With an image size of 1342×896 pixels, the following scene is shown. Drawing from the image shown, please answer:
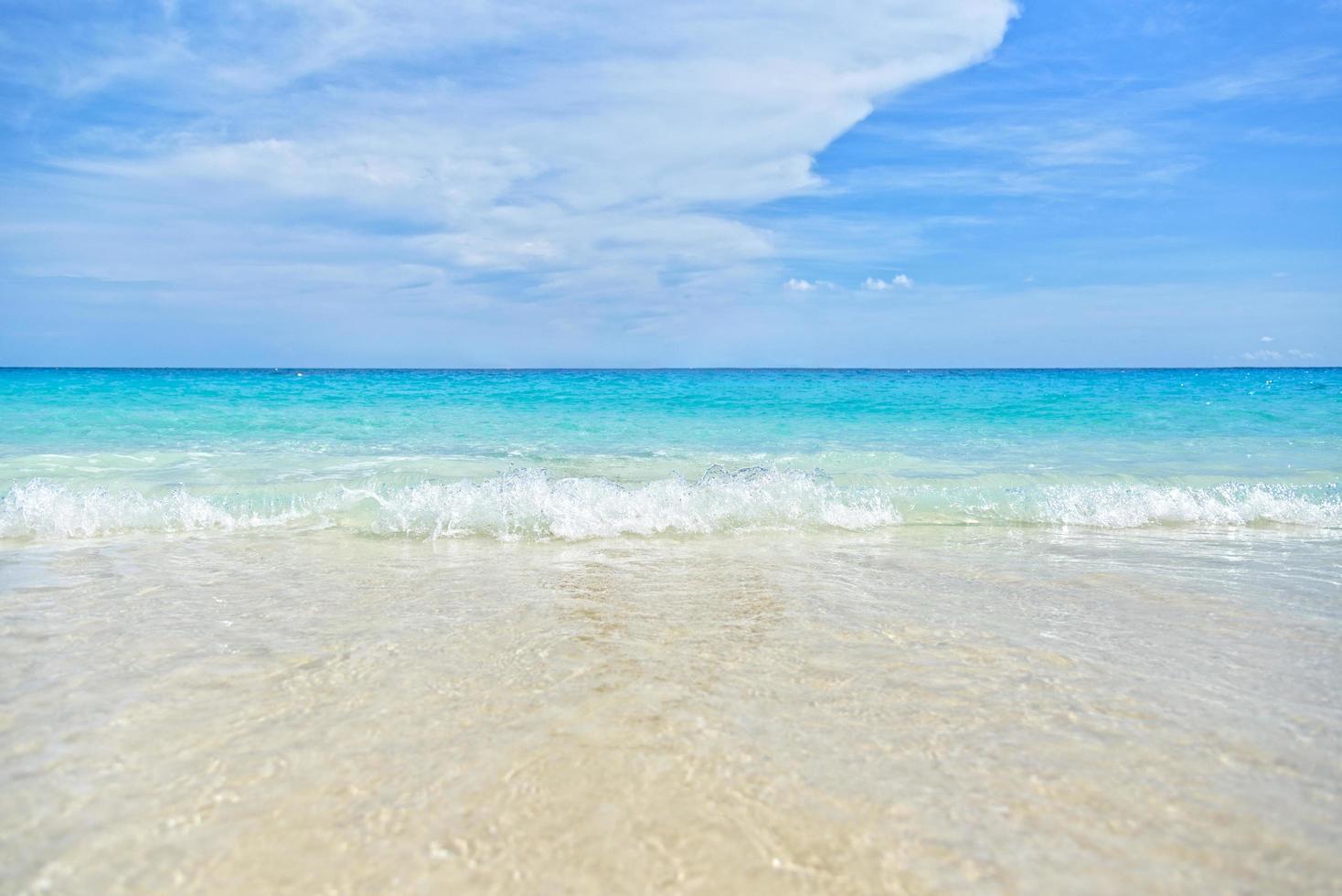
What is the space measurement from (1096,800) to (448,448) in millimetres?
12392

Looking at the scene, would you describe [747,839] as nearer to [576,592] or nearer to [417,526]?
[576,592]

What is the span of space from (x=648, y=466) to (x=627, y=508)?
4.02 meters

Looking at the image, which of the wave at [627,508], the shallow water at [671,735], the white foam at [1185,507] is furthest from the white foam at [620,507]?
the shallow water at [671,735]

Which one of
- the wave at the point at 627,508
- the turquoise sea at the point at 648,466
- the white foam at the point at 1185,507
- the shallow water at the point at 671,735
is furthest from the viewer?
the white foam at the point at 1185,507

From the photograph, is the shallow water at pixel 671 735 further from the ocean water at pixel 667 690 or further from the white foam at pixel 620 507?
the white foam at pixel 620 507

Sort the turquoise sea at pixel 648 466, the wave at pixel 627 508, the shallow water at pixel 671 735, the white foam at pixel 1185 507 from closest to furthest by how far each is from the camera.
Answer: the shallow water at pixel 671 735 → the wave at pixel 627 508 → the turquoise sea at pixel 648 466 → the white foam at pixel 1185 507

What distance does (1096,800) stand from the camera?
7.98ft

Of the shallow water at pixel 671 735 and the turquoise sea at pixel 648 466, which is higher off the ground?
the turquoise sea at pixel 648 466

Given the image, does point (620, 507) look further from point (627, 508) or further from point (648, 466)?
point (648, 466)

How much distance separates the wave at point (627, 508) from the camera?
24.4 feet

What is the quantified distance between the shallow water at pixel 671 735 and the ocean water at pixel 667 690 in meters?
0.02

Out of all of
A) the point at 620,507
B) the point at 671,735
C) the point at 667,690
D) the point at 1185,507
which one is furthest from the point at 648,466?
the point at 671,735

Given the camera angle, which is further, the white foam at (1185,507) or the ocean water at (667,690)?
the white foam at (1185,507)

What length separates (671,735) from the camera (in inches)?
114
